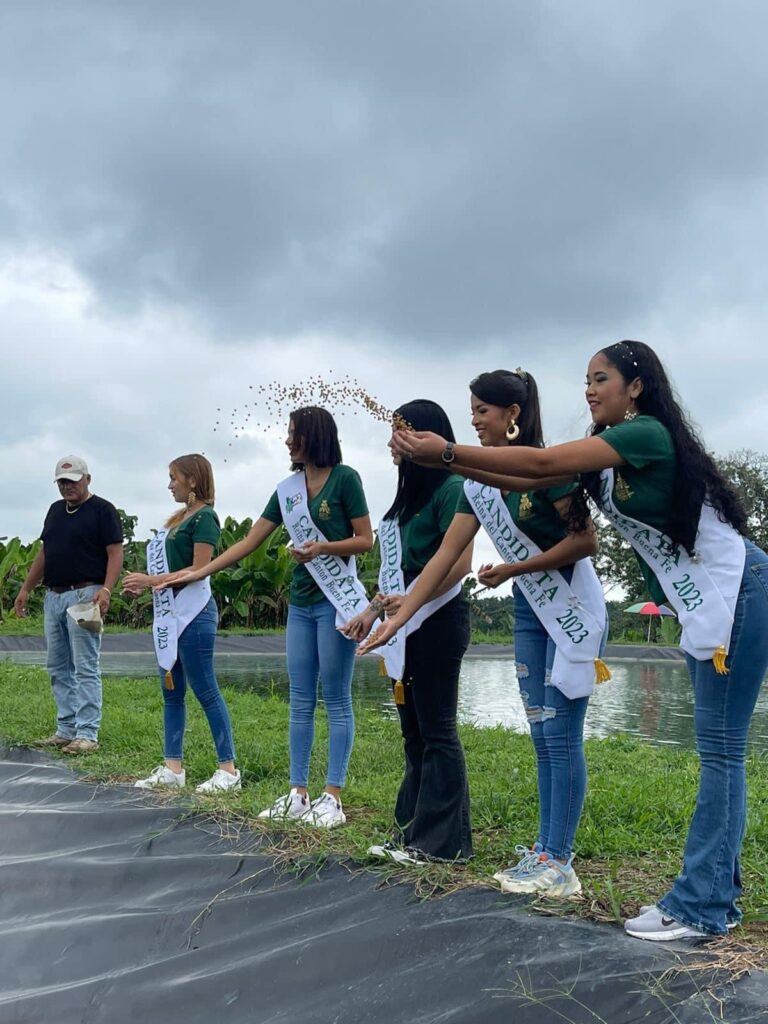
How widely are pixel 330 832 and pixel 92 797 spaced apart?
1.41 metres

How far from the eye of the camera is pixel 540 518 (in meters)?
2.98

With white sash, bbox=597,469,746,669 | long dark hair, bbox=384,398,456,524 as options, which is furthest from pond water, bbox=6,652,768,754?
white sash, bbox=597,469,746,669

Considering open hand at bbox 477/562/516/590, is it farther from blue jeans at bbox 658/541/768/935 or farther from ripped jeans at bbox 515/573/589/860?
blue jeans at bbox 658/541/768/935

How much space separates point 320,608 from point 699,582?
184cm

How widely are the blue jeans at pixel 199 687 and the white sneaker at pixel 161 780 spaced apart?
79 millimetres

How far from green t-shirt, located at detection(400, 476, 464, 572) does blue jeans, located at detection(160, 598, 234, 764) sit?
150 centimetres

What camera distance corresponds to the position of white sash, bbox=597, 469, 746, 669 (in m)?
2.42

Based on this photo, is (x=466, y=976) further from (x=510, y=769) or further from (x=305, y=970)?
(x=510, y=769)

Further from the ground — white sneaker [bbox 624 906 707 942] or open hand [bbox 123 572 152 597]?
open hand [bbox 123 572 152 597]

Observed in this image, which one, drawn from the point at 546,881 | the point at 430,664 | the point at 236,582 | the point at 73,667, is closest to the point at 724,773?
the point at 546,881

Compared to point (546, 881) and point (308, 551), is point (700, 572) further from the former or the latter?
point (308, 551)

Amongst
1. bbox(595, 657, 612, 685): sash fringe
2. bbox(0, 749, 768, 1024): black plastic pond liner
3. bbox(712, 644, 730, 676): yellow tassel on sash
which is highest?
bbox(712, 644, 730, 676): yellow tassel on sash

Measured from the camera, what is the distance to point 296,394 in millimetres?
3439

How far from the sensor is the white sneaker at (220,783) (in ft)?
14.2
